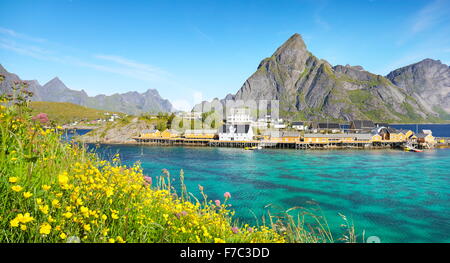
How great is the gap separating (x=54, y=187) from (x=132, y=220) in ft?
3.25

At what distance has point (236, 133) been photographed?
71.8 metres

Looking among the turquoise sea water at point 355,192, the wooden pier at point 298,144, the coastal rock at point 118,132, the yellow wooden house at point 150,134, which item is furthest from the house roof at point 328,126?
the coastal rock at point 118,132

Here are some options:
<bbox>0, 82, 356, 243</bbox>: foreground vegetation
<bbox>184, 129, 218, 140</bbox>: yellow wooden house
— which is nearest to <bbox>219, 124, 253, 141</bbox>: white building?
<bbox>184, 129, 218, 140</bbox>: yellow wooden house

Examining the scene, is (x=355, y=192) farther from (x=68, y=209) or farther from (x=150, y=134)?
(x=150, y=134)

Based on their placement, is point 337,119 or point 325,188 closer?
point 325,188

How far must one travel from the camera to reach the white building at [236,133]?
70.6 metres

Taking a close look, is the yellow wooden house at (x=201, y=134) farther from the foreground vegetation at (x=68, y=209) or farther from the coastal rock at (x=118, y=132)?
the foreground vegetation at (x=68, y=209)

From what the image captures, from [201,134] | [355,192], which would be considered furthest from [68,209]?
[201,134]

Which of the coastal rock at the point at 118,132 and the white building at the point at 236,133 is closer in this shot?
the white building at the point at 236,133

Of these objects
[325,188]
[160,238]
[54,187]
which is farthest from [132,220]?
[325,188]

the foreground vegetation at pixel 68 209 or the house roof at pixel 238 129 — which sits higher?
the house roof at pixel 238 129
